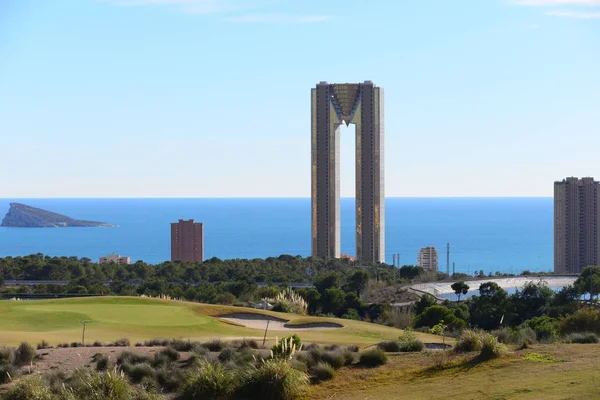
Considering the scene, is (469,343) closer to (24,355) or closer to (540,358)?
(540,358)

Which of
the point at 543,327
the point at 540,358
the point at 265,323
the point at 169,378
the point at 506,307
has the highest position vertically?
the point at 540,358

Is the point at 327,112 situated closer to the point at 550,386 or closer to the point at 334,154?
the point at 334,154

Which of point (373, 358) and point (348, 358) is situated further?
point (348, 358)

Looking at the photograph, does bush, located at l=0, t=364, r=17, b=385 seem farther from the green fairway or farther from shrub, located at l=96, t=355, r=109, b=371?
the green fairway

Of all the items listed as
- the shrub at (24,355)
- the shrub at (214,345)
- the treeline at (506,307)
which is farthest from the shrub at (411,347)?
the treeline at (506,307)

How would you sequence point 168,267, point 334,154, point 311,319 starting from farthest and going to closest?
point 334,154 → point 168,267 → point 311,319

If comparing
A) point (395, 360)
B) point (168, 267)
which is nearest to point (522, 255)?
point (168, 267)

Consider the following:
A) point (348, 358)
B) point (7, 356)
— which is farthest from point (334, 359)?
point (7, 356)
